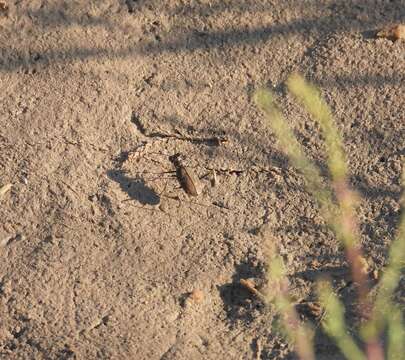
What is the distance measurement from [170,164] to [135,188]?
5.6 inches

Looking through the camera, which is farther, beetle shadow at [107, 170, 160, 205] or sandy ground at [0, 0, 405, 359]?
beetle shadow at [107, 170, 160, 205]

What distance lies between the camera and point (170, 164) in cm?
293

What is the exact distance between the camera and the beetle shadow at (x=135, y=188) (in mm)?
2889

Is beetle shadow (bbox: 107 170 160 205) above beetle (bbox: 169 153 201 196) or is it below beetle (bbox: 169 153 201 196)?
below

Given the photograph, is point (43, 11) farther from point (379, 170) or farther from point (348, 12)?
point (379, 170)

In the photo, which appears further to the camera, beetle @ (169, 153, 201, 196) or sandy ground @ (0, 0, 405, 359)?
beetle @ (169, 153, 201, 196)

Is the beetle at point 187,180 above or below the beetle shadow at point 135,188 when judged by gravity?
above

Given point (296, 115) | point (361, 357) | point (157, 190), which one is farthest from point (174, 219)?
point (361, 357)

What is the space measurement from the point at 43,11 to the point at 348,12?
1103 millimetres

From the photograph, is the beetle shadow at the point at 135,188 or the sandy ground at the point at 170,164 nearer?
the sandy ground at the point at 170,164

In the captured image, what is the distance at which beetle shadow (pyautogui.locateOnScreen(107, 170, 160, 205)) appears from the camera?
289 cm

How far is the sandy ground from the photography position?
8.91 feet

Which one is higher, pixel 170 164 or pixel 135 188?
pixel 170 164

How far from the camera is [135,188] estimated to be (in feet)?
9.54
